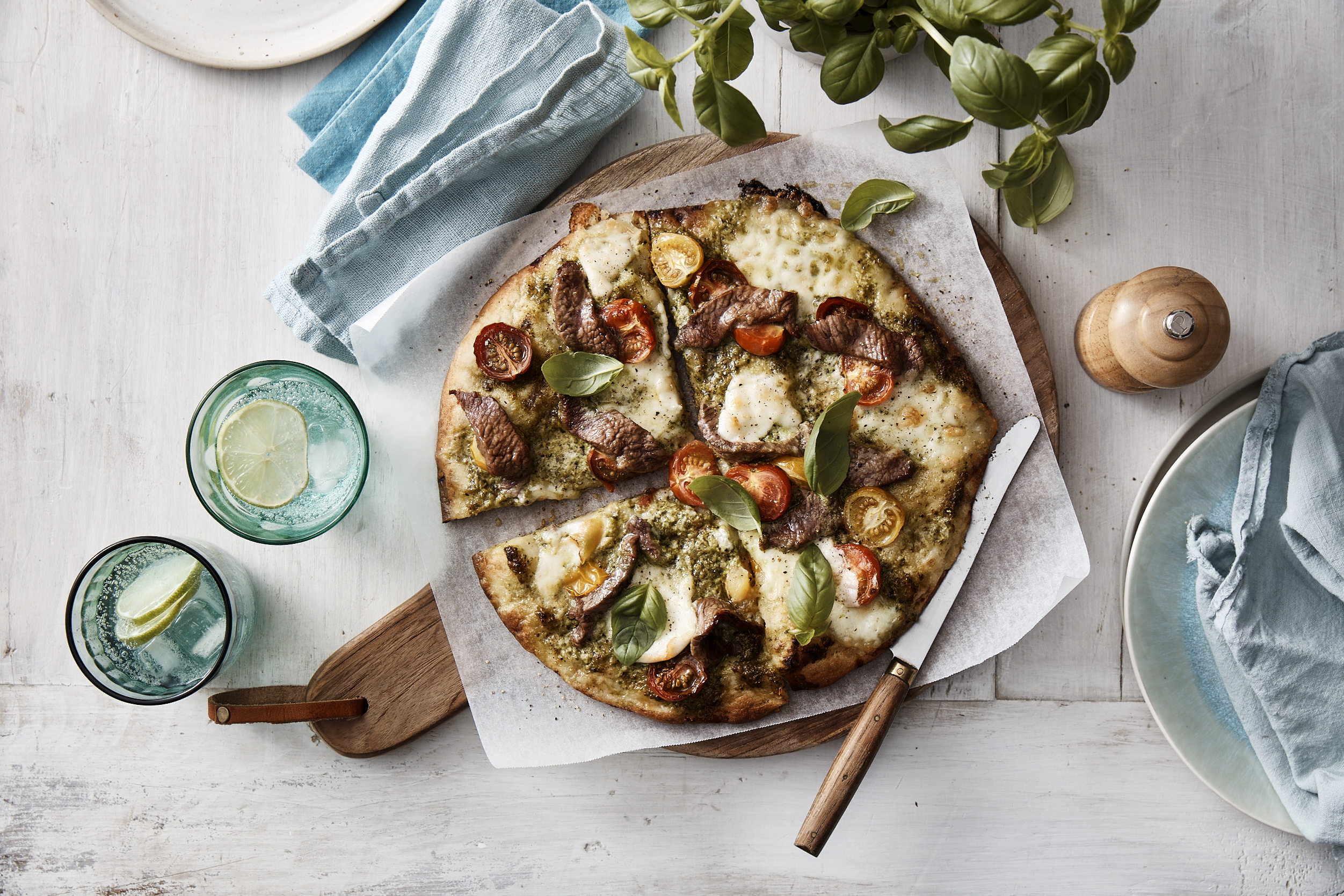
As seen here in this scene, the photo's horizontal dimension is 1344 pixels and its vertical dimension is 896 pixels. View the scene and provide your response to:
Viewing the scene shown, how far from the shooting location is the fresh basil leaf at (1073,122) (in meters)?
2.20

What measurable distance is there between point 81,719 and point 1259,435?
13.6 feet

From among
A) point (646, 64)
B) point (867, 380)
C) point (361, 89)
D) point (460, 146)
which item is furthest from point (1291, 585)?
point (361, 89)

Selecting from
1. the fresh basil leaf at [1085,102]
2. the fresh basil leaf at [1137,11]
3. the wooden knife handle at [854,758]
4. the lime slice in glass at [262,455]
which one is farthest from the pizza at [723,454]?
the fresh basil leaf at [1137,11]

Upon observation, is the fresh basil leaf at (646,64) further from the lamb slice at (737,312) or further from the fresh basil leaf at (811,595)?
the fresh basil leaf at (811,595)

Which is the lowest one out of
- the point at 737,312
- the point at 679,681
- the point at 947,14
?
the point at 679,681

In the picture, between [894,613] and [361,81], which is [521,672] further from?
[361,81]

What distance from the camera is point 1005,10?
2086 millimetres

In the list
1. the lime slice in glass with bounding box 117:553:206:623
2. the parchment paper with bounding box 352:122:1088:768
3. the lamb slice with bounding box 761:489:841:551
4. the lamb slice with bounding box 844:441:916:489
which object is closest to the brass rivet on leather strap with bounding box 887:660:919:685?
the parchment paper with bounding box 352:122:1088:768

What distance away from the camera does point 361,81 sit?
3.11 metres

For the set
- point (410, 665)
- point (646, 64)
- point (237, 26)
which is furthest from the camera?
point (237, 26)

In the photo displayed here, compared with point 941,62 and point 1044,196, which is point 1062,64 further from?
point 1044,196

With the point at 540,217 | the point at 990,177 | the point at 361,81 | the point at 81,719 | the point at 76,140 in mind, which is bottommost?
the point at 81,719

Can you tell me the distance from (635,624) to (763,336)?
1.01 m

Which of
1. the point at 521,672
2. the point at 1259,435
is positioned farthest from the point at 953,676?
the point at 521,672
